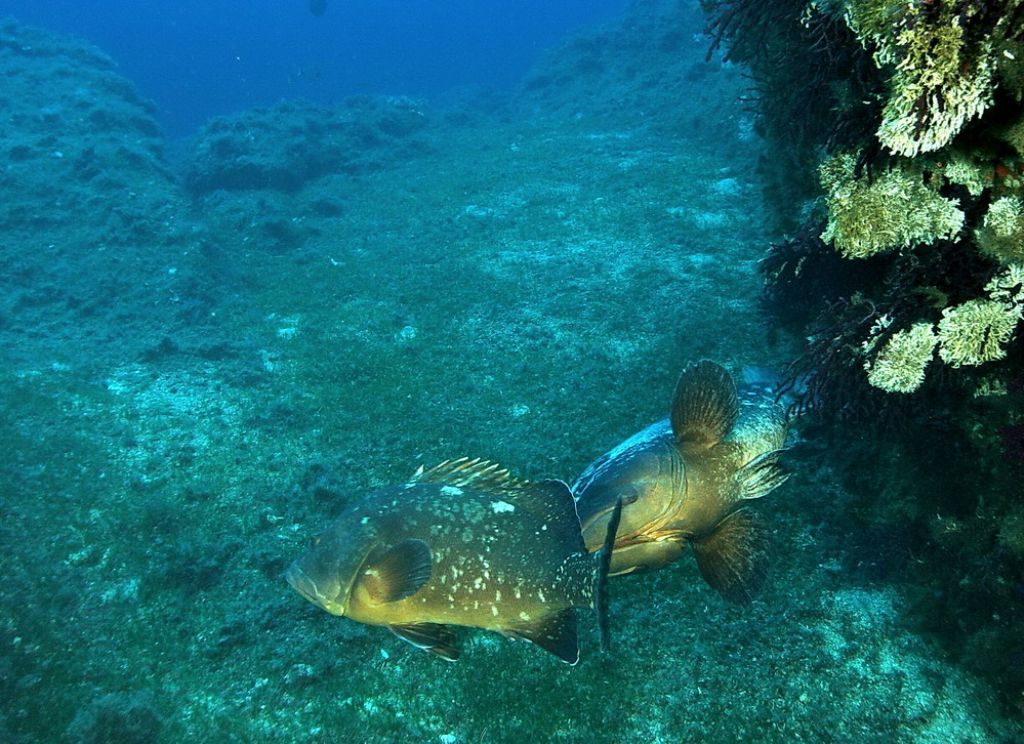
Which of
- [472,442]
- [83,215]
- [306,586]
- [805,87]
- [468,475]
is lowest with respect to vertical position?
[83,215]

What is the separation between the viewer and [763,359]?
5.47 meters

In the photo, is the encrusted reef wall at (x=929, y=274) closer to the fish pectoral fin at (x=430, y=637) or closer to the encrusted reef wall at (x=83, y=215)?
the fish pectoral fin at (x=430, y=637)

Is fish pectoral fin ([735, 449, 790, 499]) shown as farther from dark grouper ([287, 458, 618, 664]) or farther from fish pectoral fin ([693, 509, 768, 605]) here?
dark grouper ([287, 458, 618, 664])

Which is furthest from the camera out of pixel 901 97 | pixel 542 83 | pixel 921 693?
pixel 542 83

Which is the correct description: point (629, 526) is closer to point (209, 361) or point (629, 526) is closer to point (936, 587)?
point (936, 587)

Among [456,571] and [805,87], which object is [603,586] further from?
[805,87]

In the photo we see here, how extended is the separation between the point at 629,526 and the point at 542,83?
22.9 meters

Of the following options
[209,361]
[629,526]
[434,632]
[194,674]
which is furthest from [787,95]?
[209,361]

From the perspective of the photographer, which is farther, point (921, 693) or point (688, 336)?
point (688, 336)

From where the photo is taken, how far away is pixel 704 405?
11.6 feet

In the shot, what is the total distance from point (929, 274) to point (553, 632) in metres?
2.61

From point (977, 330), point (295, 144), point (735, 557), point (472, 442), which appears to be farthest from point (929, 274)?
point (295, 144)

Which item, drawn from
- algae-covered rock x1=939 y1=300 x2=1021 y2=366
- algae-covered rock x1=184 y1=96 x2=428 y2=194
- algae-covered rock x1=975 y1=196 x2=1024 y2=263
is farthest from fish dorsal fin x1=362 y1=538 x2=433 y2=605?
algae-covered rock x1=184 y1=96 x2=428 y2=194

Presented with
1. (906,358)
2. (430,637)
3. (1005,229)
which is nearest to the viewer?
(1005,229)
